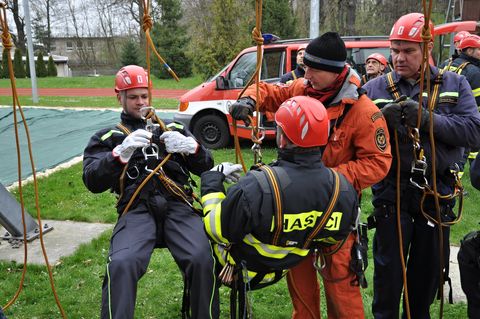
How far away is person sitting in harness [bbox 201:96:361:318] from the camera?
2.10m

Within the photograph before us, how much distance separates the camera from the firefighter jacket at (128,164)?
113 inches

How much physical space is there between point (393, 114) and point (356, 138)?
0.24 m

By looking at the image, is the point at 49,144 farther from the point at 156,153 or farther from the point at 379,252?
the point at 379,252

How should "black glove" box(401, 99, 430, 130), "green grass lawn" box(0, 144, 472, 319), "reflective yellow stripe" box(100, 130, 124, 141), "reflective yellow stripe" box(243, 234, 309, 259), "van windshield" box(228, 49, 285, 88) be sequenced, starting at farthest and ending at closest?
"van windshield" box(228, 49, 285, 88) → "green grass lawn" box(0, 144, 472, 319) → "reflective yellow stripe" box(100, 130, 124, 141) → "black glove" box(401, 99, 430, 130) → "reflective yellow stripe" box(243, 234, 309, 259)

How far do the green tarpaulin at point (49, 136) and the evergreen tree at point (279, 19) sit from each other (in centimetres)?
1104

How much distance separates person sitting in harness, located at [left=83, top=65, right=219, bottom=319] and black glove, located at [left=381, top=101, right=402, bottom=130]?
126 cm

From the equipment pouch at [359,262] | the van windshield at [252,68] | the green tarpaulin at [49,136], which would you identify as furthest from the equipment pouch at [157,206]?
the van windshield at [252,68]

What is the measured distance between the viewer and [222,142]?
9.36 metres

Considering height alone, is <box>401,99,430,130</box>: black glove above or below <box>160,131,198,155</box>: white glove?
above

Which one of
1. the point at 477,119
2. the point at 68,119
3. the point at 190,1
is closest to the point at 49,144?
the point at 68,119

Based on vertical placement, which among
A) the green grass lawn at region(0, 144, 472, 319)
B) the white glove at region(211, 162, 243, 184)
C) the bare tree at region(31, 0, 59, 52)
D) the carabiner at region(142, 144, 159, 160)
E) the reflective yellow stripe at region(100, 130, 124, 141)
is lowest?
the green grass lawn at region(0, 144, 472, 319)

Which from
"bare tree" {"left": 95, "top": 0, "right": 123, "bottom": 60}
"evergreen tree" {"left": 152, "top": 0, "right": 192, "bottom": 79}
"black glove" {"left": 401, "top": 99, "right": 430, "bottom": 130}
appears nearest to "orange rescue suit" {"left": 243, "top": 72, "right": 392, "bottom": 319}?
"black glove" {"left": 401, "top": 99, "right": 430, "bottom": 130}

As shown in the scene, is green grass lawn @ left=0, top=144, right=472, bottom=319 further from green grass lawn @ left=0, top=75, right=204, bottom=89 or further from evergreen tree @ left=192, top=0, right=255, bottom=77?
green grass lawn @ left=0, top=75, right=204, bottom=89

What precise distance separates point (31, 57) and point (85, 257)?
1516cm
